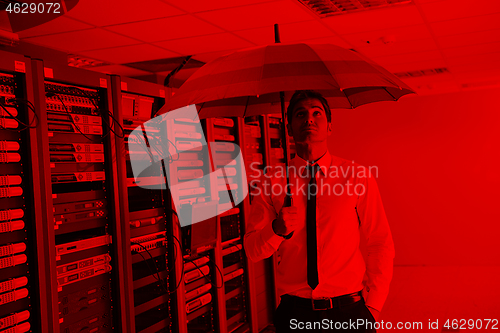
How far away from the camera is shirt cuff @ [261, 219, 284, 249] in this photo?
5.17 feet

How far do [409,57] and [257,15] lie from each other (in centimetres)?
217

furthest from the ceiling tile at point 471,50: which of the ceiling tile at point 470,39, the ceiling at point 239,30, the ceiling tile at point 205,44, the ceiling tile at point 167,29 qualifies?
the ceiling tile at point 167,29

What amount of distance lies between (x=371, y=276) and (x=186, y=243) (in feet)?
5.05

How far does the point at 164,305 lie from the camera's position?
2908 millimetres

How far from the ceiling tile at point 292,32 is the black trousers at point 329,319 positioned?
7.15ft

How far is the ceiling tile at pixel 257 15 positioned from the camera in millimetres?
2803

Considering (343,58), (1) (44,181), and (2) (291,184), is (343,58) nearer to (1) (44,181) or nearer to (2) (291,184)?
(2) (291,184)

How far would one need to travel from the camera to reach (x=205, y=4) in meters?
2.69

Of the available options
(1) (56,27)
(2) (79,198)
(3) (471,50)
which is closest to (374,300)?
(2) (79,198)

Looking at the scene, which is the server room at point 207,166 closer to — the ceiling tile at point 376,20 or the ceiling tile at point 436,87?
the ceiling tile at point 376,20

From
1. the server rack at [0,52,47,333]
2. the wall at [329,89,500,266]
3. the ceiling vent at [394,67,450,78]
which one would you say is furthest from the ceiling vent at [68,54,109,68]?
the wall at [329,89,500,266]

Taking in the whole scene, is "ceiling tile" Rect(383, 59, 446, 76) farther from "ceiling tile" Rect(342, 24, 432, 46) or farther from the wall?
the wall

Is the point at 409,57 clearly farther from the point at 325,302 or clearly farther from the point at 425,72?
the point at 325,302

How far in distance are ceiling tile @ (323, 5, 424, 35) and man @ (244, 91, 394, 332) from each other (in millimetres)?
1685
